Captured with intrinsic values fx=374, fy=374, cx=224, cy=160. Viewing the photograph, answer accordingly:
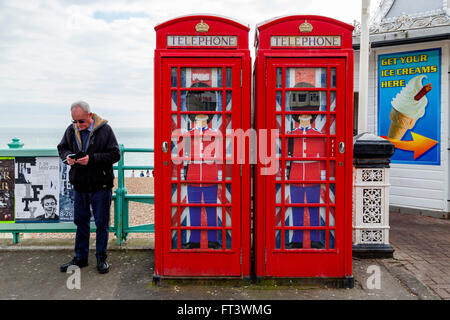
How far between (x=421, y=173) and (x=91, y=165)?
669cm

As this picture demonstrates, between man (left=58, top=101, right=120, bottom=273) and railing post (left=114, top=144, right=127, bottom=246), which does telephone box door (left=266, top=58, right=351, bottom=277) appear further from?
railing post (left=114, top=144, right=127, bottom=246)

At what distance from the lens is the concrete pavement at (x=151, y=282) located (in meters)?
3.82

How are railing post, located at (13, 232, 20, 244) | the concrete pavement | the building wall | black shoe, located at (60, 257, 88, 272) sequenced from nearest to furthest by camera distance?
the concrete pavement
black shoe, located at (60, 257, 88, 272)
railing post, located at (13, 232, 20, 244)
the building wall

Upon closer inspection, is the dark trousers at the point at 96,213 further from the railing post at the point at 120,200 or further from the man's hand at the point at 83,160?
the railing post at the point at 120,200

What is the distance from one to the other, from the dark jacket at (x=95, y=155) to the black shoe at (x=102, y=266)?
85cm

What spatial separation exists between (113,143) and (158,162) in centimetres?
75

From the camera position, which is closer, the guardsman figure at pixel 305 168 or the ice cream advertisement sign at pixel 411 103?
the guardsman figure at pixel 305 168

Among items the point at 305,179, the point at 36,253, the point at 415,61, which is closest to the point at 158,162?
the point at 305,179

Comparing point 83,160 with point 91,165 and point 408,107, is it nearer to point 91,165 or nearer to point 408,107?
point 91,165

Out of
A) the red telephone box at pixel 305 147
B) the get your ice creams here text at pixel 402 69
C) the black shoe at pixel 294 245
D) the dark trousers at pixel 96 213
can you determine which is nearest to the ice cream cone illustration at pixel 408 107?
the get your ice creams here text at pixel 402 69

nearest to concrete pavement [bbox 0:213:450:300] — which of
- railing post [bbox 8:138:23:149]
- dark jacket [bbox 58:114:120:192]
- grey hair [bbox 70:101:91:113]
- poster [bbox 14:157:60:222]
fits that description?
poster [bbox 14:157:60:222]

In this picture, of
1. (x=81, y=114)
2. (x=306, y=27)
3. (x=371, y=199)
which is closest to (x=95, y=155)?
(x=81, y=114)

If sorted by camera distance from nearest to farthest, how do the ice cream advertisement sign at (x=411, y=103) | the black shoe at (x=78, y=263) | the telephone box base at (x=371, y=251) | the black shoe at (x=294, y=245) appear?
1. the black shoe at (x=294, y=245)
2. the black shoe at (x=78, y=263)
3. the telephone box base at (x=371, y=251)
4. the ice cream advertisement sign at (x=411, y=103)

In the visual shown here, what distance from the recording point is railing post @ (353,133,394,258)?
16.4ft
